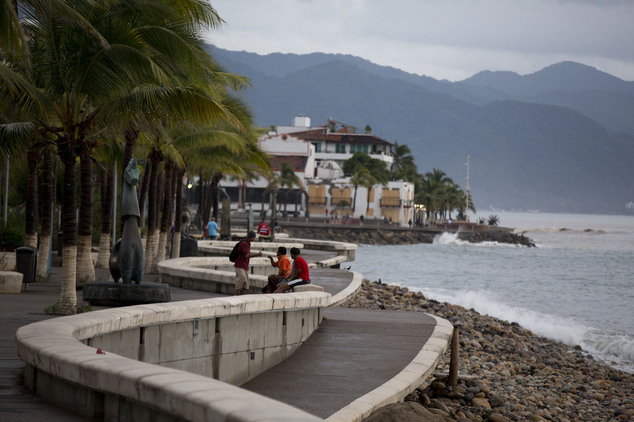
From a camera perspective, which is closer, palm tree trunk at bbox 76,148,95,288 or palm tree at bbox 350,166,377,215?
palm tree trunk at bbox 76,148,95,288

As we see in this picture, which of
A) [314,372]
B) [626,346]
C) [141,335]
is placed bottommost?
[626,346]

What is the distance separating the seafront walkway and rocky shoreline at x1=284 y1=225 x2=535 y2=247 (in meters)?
76.5

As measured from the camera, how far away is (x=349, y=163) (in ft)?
428

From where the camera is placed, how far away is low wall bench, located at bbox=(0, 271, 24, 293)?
668 inches

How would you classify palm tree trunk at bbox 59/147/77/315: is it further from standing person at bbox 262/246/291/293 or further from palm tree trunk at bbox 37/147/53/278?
palm tree trunk at bbox 37/147/53/278

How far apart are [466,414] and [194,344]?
416 centimetres

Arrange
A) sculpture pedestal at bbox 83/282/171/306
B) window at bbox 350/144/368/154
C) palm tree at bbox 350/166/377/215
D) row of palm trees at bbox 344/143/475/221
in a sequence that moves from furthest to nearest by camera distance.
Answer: window at bbox 350/144/368/154 < row of palm trees at bbox 344/143/475/221 < palm tree at bbox 350/166/377/215 < sculpture pedestal at bbox 83/282/171/306

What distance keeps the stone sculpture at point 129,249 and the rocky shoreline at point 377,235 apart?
76.9 meters

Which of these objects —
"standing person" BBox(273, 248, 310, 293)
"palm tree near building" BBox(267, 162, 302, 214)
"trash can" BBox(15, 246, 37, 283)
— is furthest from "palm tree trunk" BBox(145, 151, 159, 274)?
"palm tree near building" BBox(267, 162, 302, 214)

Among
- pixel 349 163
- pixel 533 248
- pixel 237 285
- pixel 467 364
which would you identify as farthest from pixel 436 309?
pixel 349 163

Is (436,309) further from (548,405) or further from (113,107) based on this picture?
(113,107)

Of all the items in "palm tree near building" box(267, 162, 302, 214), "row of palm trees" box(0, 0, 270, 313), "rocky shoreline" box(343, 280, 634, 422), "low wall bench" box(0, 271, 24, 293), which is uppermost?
"palm tree near building" box(267, 162, 302, 214)

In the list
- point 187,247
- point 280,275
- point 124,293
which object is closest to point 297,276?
point 280,275

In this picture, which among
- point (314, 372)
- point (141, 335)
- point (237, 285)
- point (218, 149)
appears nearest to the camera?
point (141, 335)
